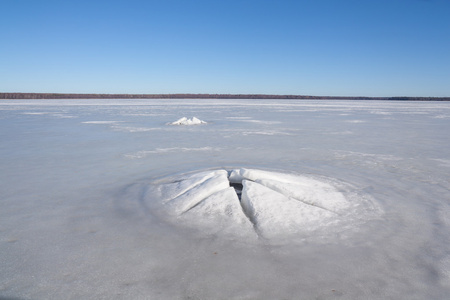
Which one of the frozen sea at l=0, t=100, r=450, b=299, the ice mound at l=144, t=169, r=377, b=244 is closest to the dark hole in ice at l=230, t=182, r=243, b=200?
the ice mound at l=144, t=169, r=377, b=244

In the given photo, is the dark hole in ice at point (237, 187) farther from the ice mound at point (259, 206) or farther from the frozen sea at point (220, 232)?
the frozen sea at point (220, 232)

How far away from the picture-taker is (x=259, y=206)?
2803 mm

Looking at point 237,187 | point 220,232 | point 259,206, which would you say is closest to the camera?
point 220,232

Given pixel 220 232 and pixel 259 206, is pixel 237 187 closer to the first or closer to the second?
pixel 259 206

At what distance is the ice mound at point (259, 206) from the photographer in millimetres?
2492

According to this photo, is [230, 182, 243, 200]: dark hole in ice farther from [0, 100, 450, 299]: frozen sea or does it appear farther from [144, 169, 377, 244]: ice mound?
[0, 100, 450, 299]: frozen sea

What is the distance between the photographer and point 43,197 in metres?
3.20

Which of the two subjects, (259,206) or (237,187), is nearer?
(259,206)

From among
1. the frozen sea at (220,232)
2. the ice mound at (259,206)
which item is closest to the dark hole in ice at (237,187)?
the ice mound at (259,206)

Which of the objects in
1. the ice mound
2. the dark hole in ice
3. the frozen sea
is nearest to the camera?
the frozen sea

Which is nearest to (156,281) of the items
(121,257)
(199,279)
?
(199,279)

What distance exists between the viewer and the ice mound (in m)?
2.49

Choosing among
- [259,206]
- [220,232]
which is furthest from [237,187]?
[220,232]

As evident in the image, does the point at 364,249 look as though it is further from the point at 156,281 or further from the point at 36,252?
the point at 36,252
